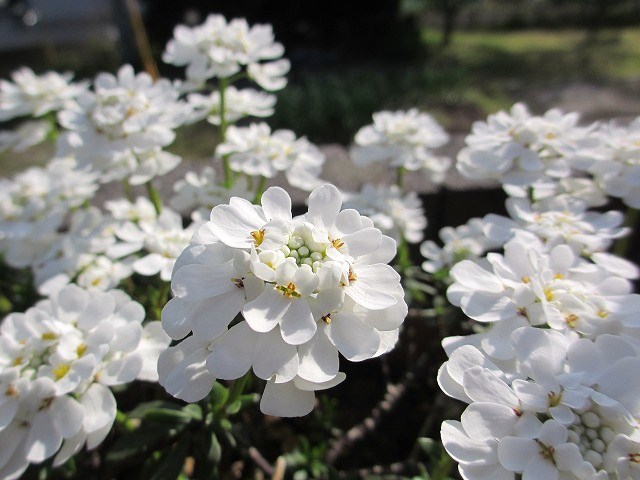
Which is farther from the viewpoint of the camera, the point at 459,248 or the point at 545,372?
the point at 459,248

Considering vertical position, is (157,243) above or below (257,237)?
below

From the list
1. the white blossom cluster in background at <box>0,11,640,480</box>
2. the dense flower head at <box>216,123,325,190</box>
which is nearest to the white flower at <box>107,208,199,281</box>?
the white blossom cluster in background at <box>0,11,640,480</box>

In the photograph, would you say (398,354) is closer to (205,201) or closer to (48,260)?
(205,201)

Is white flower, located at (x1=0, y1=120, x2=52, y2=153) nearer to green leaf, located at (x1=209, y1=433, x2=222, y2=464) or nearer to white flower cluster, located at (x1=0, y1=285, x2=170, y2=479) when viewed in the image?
white flower cluster, located at (x1=0, y1=285, x2=170, y2=479)

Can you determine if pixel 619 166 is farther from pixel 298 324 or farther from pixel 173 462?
pixel 173 462

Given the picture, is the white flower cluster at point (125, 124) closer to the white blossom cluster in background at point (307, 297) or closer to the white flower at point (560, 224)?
the white blossom cluster in background at point (307, 297)

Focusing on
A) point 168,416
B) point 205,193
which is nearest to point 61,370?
point 168,416

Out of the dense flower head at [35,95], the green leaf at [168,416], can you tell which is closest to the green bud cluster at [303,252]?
the green leaf at [168,416]
